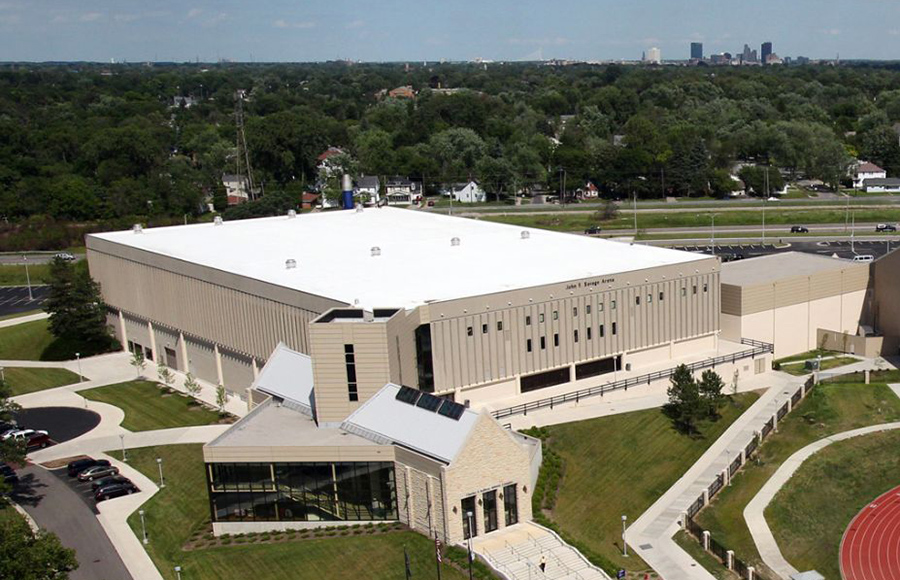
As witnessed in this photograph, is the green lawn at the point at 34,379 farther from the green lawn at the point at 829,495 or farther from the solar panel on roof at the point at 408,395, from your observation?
the green lawn at the point at 829,495

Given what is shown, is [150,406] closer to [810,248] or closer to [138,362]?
[138,362]

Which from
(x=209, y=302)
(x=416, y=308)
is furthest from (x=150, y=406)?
(x=416, y=308)

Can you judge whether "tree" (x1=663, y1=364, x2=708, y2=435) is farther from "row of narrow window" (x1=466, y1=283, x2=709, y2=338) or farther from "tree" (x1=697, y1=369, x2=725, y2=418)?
"row of narrow window" (x1=466, y1=283, x2=709, y2=338)

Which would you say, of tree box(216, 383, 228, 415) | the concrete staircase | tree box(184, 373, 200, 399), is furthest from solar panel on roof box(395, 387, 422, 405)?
tree box(184, 373, 200, 399)

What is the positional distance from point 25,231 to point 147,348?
2962 inches

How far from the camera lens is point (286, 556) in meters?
47.5

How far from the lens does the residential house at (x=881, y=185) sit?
173m

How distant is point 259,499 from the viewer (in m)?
50.8

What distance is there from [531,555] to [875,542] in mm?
18720

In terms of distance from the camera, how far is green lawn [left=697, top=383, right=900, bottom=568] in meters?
50.6

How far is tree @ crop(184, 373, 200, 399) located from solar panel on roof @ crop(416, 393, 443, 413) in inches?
1082

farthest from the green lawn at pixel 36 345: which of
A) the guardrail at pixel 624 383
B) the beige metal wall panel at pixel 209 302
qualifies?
the guardrail at pixel 624 383

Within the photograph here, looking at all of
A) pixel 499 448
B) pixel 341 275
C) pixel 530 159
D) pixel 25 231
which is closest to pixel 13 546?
pixel 499 448

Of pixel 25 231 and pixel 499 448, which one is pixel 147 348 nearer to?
pixel 499 448
